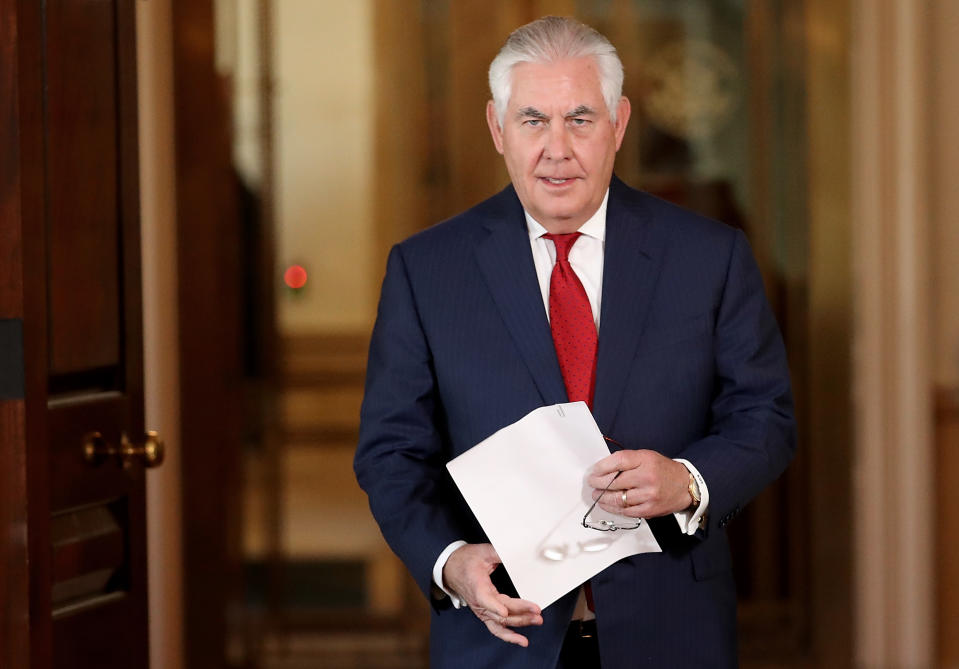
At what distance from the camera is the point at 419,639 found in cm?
395

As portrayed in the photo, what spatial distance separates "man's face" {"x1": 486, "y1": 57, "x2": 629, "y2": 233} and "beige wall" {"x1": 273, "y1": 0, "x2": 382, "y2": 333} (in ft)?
7.09

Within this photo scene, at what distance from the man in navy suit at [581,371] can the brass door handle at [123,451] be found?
59cm

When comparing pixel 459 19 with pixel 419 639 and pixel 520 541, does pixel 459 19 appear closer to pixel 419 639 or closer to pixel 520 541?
pixel 419 639

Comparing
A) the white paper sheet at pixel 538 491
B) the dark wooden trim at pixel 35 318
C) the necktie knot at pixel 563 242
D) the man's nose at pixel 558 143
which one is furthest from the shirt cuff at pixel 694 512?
the dark wooden trim at pixel 35 318

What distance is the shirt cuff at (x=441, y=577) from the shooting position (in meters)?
1.70

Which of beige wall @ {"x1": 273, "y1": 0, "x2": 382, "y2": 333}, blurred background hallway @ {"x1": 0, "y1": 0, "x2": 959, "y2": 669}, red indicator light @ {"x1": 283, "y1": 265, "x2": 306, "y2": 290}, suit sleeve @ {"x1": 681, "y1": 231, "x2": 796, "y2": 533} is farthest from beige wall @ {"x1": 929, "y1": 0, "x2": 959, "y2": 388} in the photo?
red indicator light @ {"x1": 283, "y1": 265, "x2": 306, "y2": 290}

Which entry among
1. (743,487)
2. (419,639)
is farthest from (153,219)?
(743,487)

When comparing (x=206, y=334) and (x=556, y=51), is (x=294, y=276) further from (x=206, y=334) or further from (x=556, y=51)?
(x=556, y=51)

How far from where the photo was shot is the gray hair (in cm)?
176

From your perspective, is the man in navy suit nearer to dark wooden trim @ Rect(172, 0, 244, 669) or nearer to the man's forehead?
the man's forehead

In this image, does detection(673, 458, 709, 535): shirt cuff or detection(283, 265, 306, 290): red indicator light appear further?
detection(283, 265, 306, 290): red indicator light

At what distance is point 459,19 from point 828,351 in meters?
1.69

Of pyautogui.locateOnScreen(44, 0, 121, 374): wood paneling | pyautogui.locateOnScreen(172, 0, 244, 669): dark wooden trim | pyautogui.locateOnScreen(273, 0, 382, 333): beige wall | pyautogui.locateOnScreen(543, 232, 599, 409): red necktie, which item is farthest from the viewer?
pyautogui.locateOnScreen(273, 0, 382, 333): beige wall

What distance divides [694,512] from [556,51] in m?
0.74
